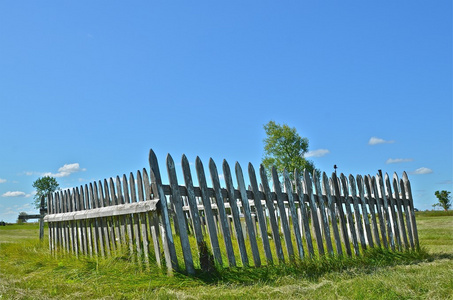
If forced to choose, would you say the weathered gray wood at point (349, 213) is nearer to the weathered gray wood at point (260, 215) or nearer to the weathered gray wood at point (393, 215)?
the weathered gray wood at point (393, 215)

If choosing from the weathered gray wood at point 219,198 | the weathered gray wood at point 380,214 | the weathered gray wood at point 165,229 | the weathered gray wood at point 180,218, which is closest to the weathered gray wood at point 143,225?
the weathered gray wood at point 165,229

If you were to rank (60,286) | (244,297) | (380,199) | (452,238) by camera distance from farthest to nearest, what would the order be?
1. (452,238)
2. (380,199)
3. (60,286)
4. (244,297)

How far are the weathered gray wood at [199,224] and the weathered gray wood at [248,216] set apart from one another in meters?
0.62

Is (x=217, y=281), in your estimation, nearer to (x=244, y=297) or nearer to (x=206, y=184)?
(x=244, y=297)

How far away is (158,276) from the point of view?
595cm

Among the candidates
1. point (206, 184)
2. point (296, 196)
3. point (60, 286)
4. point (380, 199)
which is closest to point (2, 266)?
point (60, 286)

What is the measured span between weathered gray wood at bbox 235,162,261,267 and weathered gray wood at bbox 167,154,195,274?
1035 millimetres

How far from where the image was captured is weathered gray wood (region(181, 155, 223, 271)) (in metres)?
5.98

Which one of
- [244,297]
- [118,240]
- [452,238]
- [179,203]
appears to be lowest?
[452,238]

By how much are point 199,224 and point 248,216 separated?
969 mm

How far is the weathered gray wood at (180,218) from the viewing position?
19.4 feet

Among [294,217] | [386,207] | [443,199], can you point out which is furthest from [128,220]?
[443,199]

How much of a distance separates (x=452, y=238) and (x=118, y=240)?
34.5ft

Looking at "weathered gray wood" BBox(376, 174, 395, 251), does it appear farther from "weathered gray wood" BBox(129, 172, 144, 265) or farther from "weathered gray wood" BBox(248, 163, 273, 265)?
"weathered gray wood" BBox(129, 172, 144, 265)
